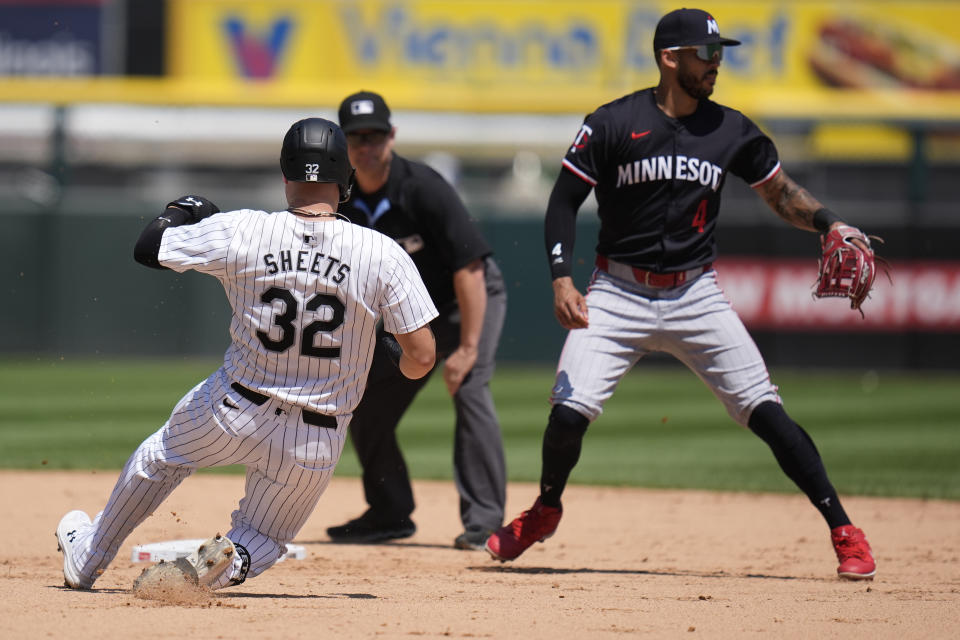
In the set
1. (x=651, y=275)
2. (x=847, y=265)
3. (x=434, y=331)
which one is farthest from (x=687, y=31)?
(x=434, y=331)

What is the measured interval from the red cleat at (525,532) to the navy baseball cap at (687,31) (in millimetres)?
1813

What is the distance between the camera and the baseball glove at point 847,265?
4902mm

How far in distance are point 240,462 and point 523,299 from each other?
1073 centimetres

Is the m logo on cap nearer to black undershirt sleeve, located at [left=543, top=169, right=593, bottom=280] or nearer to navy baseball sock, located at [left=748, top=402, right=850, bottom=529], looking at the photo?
black undershirt sleeve, located at [left=543, top=169, right=593, bottom=280]

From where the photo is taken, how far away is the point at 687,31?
4902 millimetres

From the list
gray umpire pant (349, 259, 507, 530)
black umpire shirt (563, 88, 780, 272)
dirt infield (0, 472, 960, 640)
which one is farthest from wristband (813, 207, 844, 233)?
gray umpire pant (349, 259, 507, 530)

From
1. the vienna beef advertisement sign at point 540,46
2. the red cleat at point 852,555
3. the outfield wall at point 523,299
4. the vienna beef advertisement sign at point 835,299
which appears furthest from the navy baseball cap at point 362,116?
the vienna beef advertisement sign at point 540,46

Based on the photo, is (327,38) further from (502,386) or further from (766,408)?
(766,408)

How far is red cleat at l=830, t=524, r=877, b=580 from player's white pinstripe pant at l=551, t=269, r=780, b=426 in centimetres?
55

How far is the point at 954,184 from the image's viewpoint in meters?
15.3

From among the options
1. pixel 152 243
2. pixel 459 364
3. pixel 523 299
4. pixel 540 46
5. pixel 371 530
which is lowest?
pixel 523 299

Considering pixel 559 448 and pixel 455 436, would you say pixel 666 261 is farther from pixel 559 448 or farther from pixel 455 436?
pixel 455 436

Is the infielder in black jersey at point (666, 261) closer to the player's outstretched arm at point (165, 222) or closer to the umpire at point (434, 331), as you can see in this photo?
the umpire at point (434, 331)

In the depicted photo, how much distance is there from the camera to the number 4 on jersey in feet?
16.3
